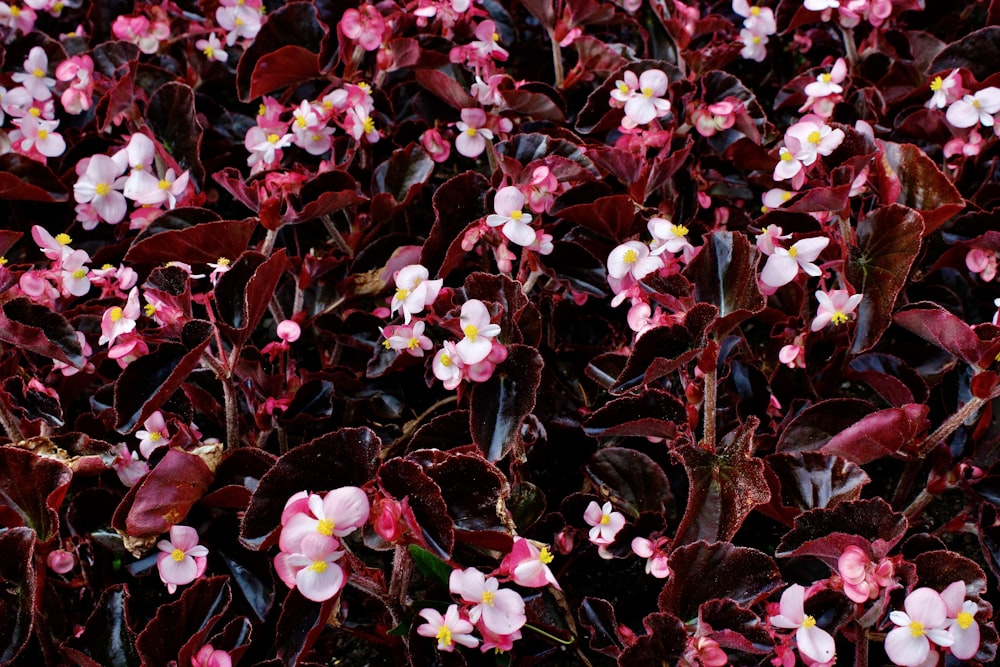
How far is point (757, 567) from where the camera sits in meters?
0.83

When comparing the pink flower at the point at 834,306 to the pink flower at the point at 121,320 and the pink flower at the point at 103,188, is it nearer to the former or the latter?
the pink flower at the point at 121,320

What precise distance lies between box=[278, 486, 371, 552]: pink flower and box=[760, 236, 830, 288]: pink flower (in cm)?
45

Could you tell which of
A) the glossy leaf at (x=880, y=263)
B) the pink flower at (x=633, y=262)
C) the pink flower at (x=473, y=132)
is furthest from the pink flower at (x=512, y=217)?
the glossy leaf at (x=880, y=263)

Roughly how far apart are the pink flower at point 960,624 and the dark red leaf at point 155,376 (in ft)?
2.14

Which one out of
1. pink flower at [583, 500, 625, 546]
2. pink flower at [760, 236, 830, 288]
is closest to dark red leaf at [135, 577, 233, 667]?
pink flower at [583, 500, 625, 546]

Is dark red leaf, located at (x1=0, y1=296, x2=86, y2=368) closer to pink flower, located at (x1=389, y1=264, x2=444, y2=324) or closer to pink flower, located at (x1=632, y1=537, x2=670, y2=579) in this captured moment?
pink flower, located at (x1=389, y1=264, x2=444, y2=324)

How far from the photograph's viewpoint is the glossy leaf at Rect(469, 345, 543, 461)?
88 cm

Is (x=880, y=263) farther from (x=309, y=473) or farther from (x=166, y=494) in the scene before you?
(x=166, y=494)

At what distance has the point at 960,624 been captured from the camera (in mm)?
777

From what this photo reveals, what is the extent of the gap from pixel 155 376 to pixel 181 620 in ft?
0.71

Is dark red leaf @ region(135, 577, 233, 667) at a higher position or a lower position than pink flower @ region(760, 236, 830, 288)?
lower

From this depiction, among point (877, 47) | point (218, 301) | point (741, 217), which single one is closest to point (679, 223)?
point (741, 217)

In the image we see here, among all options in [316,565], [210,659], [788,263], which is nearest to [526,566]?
[316,565]

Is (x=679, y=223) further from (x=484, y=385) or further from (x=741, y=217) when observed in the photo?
(x=484, y=385)
